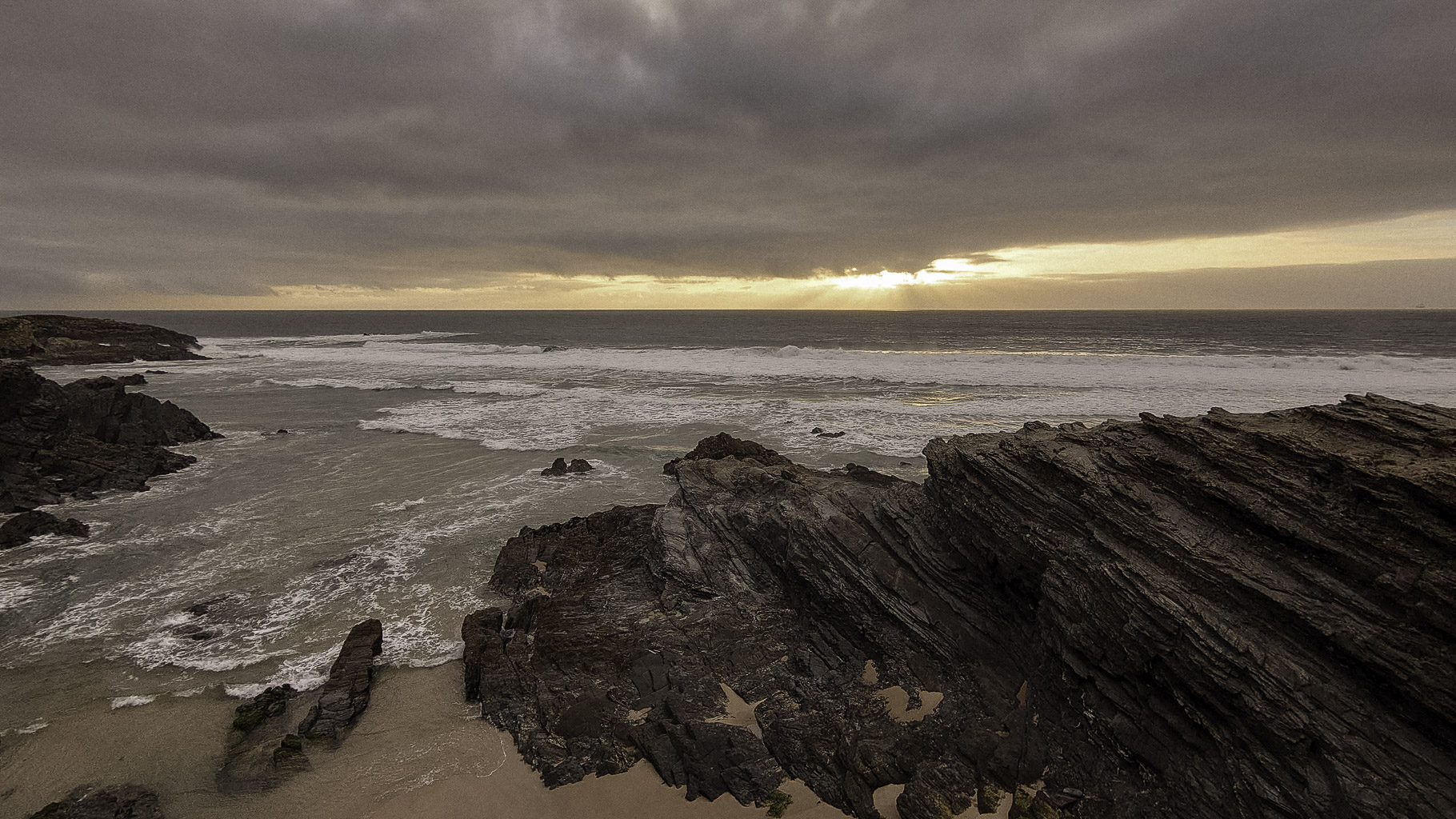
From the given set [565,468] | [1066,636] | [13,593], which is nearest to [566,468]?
[565,468]

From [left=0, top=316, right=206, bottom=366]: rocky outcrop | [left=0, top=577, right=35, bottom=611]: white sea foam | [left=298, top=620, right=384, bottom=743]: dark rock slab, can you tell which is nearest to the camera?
[left=298, top=620, right=384, bottom=743]: dark rock slab

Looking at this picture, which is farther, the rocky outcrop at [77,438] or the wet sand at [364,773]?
the rocky outcrop at [77,438]

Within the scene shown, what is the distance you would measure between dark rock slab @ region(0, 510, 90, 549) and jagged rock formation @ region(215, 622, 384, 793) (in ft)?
36.7

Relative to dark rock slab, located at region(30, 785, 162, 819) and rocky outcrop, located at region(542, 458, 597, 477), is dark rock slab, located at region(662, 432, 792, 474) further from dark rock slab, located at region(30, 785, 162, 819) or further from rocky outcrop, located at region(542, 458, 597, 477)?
dark rock slab, located at region(30, 785, 162, 819)

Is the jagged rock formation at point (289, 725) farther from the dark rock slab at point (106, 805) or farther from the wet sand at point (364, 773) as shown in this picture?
the dark rock slab at point (106, 805)

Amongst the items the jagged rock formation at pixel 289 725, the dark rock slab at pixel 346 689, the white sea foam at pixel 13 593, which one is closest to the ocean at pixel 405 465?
the white sea foam at pixel 13 593

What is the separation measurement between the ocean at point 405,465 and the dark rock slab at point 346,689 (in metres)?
0.46

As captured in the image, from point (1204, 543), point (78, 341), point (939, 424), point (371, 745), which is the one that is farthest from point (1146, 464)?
point (78, 341)

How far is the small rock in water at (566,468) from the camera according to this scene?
20062mm

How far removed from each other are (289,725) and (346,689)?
768mm

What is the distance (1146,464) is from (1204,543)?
1.25m

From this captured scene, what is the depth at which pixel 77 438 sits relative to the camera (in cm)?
2039

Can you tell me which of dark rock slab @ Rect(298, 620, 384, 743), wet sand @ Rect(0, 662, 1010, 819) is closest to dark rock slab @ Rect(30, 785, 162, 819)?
wet sand @ Rect(0, 662, 1010, 819)

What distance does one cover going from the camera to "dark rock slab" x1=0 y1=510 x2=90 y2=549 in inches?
567
